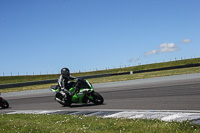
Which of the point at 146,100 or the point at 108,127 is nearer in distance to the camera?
the point at 108,127

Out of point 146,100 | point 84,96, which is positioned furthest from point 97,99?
point 146,100

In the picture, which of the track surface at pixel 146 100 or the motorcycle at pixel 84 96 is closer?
the track surface at pixel 146 100

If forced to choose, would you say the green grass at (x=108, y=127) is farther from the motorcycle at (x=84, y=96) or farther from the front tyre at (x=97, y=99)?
the front tyre at (x=97, y=99)

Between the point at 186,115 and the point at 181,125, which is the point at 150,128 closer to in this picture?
the point at 181,125

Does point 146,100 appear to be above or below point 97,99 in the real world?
below

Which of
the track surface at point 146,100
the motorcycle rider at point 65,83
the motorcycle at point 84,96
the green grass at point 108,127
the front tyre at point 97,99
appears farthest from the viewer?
the motorcycle rider at point 65,83

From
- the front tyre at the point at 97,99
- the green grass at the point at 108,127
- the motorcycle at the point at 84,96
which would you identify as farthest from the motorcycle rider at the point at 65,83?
the green grass at the point at 108,127

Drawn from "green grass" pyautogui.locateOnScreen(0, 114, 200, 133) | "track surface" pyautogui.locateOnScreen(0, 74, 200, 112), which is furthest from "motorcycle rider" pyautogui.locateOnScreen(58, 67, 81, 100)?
"green grass" pyautogui.locateOnScreen(0, 114, 200, 133)

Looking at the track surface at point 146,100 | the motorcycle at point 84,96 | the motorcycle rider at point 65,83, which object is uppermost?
the motorcycle rider at point 65,83

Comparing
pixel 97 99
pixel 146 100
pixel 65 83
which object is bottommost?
pixel 146 100

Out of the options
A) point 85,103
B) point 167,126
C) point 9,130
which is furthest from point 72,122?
point 85,103

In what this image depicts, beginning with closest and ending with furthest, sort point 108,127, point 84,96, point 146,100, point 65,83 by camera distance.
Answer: point 108,127 → point 146,100 → point 84,96 → point 65,83

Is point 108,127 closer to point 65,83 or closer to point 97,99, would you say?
point 97,99

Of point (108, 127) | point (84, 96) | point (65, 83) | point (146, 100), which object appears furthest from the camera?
point (65, 83)
